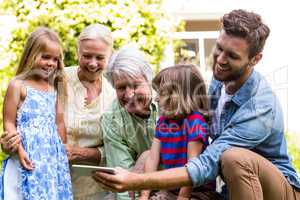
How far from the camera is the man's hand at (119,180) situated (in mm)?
2666

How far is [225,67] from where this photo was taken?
9.93 feet

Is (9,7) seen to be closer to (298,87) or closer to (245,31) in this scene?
(298,87)

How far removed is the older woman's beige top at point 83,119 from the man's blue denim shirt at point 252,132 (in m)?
0.91

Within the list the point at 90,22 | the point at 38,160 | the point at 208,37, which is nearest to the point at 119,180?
the point at 38,160

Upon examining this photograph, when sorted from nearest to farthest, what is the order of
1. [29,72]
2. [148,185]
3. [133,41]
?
[148,185]
[29,72]
[133,41]

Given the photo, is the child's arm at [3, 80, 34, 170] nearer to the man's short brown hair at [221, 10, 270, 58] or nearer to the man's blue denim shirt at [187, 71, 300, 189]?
the man's blue denim shirt at [187, 71, 300, 189]

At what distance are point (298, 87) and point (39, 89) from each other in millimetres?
4017

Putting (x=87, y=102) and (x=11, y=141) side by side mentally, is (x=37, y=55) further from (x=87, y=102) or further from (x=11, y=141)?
(x=11, y=141)

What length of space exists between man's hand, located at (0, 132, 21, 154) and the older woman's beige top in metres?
0.43

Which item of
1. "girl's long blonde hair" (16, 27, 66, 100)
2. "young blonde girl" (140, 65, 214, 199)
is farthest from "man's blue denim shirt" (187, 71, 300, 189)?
"girl's long blonde hair" (16, 27, 66, 100)

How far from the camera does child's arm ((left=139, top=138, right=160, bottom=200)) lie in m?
3.21

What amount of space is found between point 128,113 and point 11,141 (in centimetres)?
66

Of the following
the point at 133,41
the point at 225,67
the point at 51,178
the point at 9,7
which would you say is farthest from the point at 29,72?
the point at 9,7

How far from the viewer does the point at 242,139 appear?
2.93m
